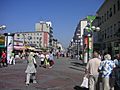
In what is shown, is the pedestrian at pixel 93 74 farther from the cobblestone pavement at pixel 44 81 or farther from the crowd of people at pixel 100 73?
the cobblestone pavement at pixel 44 81

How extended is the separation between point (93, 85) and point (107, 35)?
34.8 metres

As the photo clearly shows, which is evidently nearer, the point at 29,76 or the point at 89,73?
the point at 89,73

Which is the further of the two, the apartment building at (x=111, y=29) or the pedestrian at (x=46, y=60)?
the apartment building at (x=111, y=29)

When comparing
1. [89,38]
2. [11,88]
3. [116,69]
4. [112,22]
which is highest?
[112,22]

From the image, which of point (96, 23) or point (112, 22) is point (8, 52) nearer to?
point (112, 22)

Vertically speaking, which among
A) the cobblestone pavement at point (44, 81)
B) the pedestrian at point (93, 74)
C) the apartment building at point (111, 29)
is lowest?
the cobblestone pavement at point (44, 81)

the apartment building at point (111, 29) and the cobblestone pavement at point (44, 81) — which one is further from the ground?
the apartment building at point (111, 29)

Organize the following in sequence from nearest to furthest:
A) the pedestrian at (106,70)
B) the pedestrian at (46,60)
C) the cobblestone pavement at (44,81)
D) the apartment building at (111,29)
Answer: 1. the pedestrian at (106,70)
2. the cobblestone pavement at (44,81)
3. the pedestrian at (46,60)
4. the apartment building at (111,29)

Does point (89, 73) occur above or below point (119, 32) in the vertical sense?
below

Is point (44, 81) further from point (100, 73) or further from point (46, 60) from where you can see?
point (46, 60)

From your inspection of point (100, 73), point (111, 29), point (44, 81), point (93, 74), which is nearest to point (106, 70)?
point (100, 73)

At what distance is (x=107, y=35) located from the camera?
4509 cm

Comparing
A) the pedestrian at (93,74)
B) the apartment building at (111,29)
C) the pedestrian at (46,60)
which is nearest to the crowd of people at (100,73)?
the pedestrian at (93,74)

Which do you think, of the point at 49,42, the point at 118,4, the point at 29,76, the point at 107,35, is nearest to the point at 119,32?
the point at 118,4
